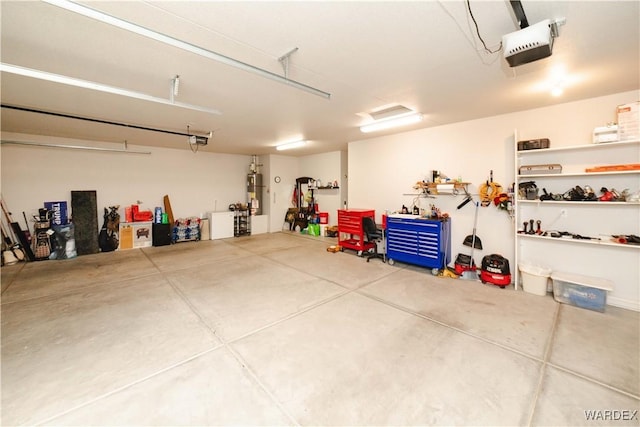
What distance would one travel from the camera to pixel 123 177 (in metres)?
6.13

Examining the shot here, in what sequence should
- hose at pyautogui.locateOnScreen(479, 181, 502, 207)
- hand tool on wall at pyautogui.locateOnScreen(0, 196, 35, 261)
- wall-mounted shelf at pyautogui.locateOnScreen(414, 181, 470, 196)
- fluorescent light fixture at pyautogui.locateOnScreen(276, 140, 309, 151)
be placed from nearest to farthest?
hose at pyautogui.locateOnScreen(479, 181, 502, 207)
wall-mounted shelf at pyautogui.locateOnScreen(414, 181, 470, 196)
hand tool on wall at pyautogui.locateOnScreen(0, 196, 35, 261)
fluorescent light fixture at pyautogui.locateOnScreen(276, 140, 309, 151)

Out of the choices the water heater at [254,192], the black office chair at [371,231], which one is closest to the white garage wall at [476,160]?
the black office chair at [371,231]

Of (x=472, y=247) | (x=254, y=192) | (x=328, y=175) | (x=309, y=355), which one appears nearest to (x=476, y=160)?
(x=472, y=247)

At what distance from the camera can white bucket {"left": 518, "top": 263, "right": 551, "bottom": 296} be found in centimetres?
324

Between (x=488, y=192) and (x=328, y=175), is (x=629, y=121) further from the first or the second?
(x=328, y=175)

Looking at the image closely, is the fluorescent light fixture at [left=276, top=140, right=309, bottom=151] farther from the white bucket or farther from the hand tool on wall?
the hand tool on wall

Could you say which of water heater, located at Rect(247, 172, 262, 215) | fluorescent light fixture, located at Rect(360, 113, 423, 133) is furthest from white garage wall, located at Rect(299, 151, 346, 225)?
fluorescent light fixture, located at Rect(360, 113, 423, 133)

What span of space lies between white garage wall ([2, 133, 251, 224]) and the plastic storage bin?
789cm

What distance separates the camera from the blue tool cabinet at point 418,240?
4.11m

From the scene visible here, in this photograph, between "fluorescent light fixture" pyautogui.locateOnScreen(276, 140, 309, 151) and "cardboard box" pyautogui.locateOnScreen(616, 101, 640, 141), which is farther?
"fluorescent light fixture" pyautogui.locateOnScreen(276, 140, 309, 151)

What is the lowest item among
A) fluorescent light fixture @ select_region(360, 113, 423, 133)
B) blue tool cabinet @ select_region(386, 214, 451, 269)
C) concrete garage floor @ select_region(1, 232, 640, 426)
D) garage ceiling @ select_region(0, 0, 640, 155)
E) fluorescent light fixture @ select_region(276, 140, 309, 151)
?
concrete garage floor @ select_region(1, 232, 640, 426)

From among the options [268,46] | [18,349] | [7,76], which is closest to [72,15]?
[268,46]

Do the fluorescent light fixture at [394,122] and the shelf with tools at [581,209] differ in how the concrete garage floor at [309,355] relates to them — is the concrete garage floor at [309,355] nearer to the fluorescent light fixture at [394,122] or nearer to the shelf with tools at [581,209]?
the shelf with tools at [581,209]

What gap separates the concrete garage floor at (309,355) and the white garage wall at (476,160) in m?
0.78
